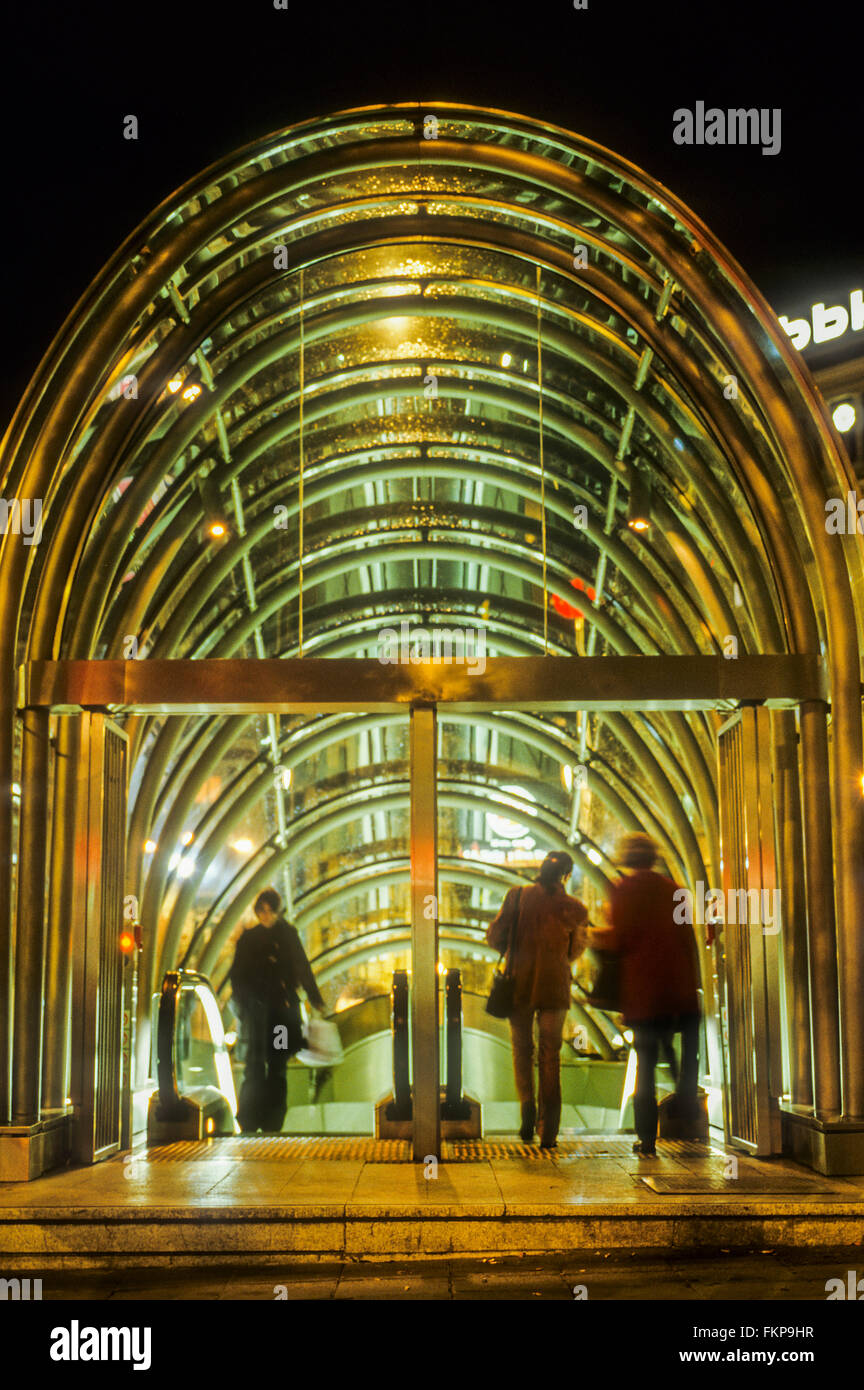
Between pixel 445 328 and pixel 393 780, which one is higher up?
pixel 445 328

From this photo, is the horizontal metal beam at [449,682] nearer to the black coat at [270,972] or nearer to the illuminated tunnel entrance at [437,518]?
the illuminated tunnel entrance at [437,518]

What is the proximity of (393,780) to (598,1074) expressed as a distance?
6812mm

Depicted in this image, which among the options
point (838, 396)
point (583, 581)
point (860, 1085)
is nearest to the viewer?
point (860, 1085)

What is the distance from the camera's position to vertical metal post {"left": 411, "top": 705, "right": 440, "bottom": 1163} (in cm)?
851

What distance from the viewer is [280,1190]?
24.5ft

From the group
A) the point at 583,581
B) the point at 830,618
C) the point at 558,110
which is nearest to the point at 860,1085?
the point at 830,618

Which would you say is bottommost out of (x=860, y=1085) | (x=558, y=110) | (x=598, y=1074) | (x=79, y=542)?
(x=598, y=1074)

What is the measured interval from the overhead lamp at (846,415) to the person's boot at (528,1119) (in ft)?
62.5

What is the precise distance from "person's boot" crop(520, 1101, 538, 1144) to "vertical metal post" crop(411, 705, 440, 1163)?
117 centimetres

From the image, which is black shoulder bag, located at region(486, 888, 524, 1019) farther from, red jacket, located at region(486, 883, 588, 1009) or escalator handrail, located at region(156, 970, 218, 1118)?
escalator handrail, located at region(156, 970, 218, 1118)

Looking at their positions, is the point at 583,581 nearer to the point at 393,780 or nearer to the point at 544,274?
the point at 544,274

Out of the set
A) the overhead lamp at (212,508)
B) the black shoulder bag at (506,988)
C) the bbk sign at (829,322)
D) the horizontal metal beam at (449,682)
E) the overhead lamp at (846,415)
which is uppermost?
the bbk sign at (829,322)

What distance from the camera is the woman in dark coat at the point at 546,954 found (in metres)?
8.89

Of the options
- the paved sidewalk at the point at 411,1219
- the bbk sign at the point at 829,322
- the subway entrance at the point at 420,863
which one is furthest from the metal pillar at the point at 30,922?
the bbk sign at the point at 829,322
